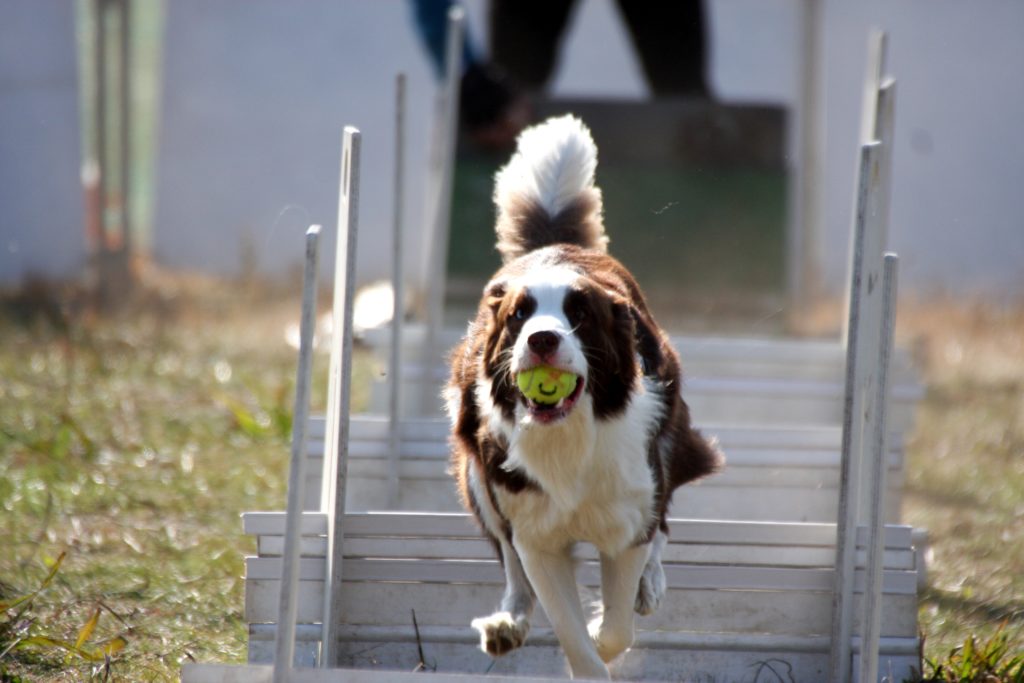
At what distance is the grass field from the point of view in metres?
4.75

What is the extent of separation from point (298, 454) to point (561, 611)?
3.29ft

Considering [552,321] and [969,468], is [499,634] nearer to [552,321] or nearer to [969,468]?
[552,321]

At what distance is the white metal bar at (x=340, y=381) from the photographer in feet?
12.5

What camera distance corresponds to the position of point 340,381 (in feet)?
12.9

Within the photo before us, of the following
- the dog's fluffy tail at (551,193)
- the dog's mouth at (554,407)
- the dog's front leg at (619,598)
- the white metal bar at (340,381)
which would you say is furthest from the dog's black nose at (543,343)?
the dog's fluffy tail at (551,193)

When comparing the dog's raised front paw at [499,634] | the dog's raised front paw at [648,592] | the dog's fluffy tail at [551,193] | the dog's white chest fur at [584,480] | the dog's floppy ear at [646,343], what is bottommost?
the dog's raised front paw at [499,634]

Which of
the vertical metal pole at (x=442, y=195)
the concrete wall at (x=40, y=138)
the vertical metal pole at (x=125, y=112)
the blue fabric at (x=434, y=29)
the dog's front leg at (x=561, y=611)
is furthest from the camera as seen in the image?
the vertical metal pole at (x=125, y=112)

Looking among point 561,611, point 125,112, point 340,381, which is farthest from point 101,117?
point 561,611

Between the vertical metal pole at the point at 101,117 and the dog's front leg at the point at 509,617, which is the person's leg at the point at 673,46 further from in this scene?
the dog's front leg at the point at 509,617

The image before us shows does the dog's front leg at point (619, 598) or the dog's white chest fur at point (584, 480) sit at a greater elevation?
the dog's white chest fur at point (584, 480)

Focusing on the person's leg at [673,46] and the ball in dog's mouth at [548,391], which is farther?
the person's leg at [673,46]

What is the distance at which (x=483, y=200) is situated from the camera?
9570mm

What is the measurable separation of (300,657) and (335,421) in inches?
29.5

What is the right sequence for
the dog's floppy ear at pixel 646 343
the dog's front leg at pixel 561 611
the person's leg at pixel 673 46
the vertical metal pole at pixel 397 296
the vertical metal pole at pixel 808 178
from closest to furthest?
the dog's front leg at pixel 561 611, the dog's floppy ear at pixel 646 343, the vertical metal pole at pixel 397 296, the vertical metal pole at pixel 808 178, the person's leg at pixel 673 46
